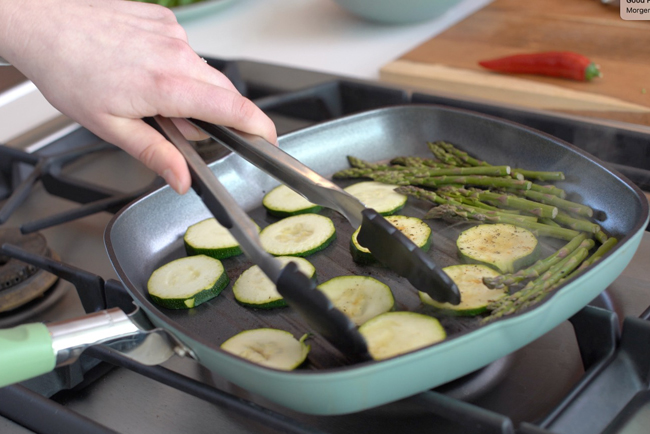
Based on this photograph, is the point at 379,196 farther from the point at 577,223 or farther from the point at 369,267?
the point at 577,223

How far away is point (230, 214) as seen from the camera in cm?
102

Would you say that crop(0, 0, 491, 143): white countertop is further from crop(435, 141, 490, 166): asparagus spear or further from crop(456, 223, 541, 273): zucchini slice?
crop(456, 223, 541, 273): zucchini slice

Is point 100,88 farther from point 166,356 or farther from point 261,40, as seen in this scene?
point 261,40

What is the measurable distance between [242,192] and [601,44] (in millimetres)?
1280

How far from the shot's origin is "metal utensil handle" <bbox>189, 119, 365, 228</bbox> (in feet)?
3.81

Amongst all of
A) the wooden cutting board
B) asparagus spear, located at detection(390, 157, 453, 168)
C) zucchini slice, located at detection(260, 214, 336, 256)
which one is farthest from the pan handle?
the wooden cutting board

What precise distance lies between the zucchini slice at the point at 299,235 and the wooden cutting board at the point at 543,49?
788mm

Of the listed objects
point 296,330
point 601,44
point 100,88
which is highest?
point 100,88

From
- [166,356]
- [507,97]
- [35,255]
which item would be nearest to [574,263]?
[166,356]

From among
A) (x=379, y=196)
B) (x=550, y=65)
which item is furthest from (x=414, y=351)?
(x=550, y=65)

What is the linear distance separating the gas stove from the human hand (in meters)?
0.30

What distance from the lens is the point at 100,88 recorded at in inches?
47.4

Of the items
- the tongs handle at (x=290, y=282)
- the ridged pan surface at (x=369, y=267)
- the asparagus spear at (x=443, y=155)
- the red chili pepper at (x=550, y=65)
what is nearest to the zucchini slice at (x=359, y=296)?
the ridged pan surface at (x=369, y=267)

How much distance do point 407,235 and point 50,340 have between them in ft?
2.30
